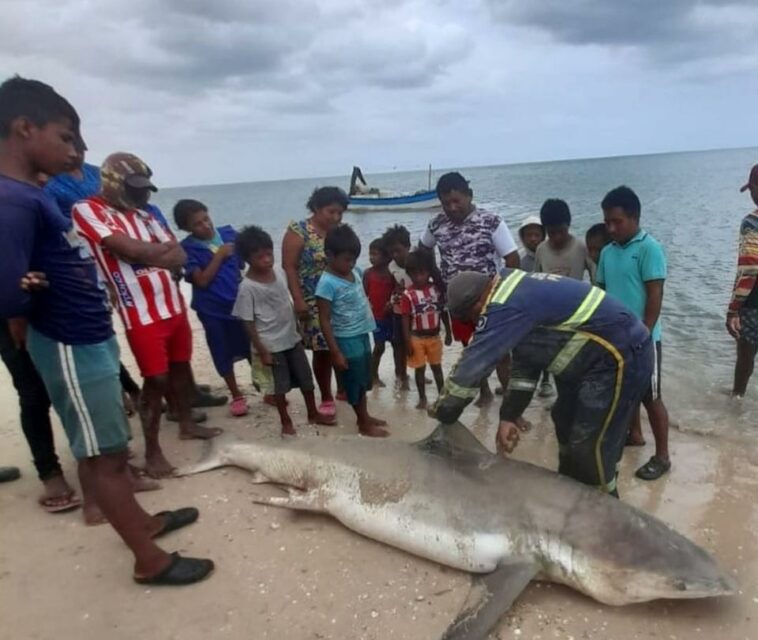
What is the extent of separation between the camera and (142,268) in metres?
4.16

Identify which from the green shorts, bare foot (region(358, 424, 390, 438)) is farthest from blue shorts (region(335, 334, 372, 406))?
the green shorts

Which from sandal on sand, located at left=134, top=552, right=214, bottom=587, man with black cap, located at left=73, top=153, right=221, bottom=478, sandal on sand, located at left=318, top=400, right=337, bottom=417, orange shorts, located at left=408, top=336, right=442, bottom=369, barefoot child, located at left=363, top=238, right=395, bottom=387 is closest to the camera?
sandal on sand, located at left=134, top=552, right=214, bottom=587

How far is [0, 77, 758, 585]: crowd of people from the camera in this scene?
2.82 m

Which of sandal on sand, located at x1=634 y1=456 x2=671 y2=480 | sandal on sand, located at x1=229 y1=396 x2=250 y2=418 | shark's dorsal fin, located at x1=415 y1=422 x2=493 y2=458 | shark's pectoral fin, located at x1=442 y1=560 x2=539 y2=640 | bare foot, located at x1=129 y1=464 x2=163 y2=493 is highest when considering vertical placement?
shark's dorsal fin, located at x1=415 y1=422 x2=493 y2=458

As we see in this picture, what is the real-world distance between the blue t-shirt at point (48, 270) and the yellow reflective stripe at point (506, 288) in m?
2.06

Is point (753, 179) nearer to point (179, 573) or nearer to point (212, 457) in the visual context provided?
point (212, 457)

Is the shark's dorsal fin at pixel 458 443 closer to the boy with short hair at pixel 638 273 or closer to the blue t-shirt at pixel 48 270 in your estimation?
the boy with short hair at pixel 638 273

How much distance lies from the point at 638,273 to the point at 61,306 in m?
3.86

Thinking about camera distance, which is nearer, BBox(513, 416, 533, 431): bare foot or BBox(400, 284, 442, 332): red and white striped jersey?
BBox(513, 416, 533, 431): bare foot

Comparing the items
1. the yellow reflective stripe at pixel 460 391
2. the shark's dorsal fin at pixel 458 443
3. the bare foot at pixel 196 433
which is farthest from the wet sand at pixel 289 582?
the yellow reflective stripe at pixel 460 391

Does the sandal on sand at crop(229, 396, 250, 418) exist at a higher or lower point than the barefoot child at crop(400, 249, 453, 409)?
lower

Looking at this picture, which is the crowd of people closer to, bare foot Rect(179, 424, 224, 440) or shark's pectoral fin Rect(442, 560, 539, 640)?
bare foot Rect(179, 424, 224, 440)

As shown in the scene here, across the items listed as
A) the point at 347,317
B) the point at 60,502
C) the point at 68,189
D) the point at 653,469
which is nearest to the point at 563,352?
the point at 653,469

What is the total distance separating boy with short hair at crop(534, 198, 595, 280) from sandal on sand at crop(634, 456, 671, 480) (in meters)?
1.77
